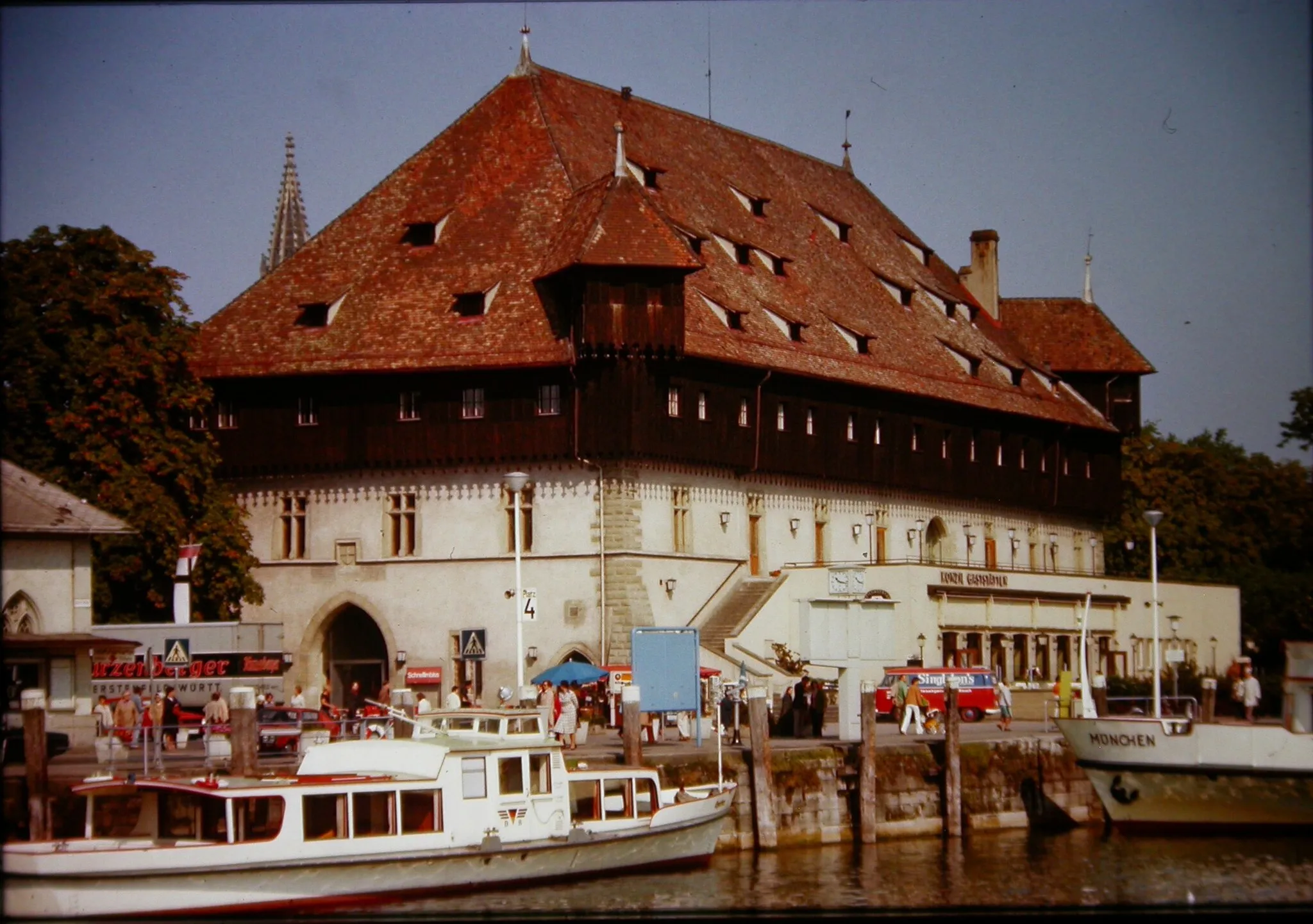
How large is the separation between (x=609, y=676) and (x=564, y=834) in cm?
1848


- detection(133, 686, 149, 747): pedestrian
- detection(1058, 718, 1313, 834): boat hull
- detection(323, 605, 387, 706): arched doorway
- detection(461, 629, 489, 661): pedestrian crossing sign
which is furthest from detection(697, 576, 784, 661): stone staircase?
detection(133, 686, 149, 747): pedestrian

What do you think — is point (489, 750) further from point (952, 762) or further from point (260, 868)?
point (952, 762)

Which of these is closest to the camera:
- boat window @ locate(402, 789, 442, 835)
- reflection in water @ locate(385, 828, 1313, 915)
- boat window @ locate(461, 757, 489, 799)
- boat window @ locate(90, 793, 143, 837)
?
boat window @ locate(90, 793, 143, 837)

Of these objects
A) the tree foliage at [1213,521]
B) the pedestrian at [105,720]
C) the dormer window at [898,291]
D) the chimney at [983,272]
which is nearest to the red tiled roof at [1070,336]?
the chimney at [983,272]

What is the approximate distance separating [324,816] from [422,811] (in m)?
1.96

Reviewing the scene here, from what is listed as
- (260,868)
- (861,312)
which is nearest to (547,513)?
(861,312)

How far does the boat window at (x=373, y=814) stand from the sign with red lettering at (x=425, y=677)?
27.4m

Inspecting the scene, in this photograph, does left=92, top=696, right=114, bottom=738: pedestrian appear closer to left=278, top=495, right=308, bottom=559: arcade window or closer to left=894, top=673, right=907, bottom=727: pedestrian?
left=278, top=495, right=308, bottom=559: arcade window

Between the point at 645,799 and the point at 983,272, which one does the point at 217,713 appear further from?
the point at 983,272

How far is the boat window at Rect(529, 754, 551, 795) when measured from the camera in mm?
41959

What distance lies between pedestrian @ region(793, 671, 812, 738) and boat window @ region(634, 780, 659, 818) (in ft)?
35.1

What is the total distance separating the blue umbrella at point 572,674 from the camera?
58.8 m

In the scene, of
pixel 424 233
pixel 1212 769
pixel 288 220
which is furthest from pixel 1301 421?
pixel 288 220

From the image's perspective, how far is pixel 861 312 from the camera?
267ft
